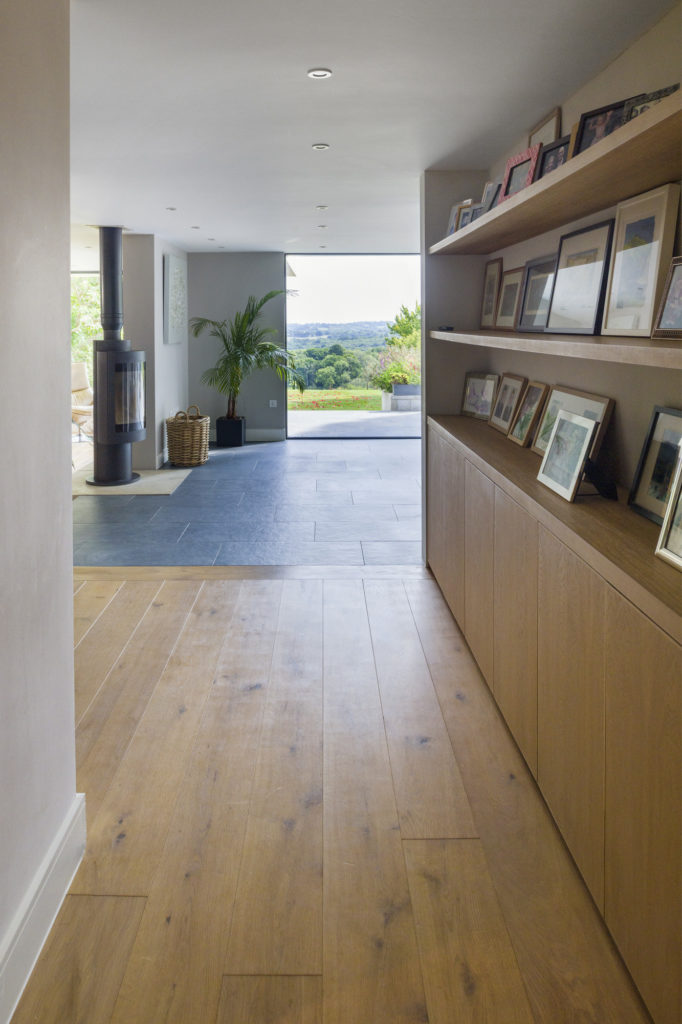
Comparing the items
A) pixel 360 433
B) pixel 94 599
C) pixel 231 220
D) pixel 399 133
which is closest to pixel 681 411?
pixel 399 133

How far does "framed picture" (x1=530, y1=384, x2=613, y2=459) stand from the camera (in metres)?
2.66

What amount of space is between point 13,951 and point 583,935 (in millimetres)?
1169

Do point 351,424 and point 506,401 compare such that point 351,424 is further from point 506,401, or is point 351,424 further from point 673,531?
point 673,531

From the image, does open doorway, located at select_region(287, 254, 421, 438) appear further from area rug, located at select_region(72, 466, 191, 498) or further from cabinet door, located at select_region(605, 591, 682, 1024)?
cabinet door, located at select_region(605, 591, 682, 1024)

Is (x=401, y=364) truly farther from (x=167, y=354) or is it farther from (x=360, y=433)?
(x=167, y=354)

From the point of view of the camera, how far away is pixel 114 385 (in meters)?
7.54

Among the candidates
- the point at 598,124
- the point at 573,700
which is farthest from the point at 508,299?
the point at 573,700

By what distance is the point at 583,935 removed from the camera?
1.86 metres

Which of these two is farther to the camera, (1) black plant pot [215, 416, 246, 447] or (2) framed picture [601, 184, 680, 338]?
(1) black plant pot [215, 416, 246, 447]

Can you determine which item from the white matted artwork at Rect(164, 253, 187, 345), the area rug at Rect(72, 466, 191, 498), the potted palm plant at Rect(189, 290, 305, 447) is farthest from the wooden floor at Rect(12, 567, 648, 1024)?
the potted palm plant at Rect(189, 290, 305, 447)

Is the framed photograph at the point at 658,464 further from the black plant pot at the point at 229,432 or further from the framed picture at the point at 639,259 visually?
the black plant pot at the point at 229,432

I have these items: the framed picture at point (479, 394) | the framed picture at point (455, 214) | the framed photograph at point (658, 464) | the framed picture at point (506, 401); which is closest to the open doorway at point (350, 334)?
the framed picture at point (455, 214)

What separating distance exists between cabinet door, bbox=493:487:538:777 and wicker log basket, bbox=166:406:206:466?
6.24 metres

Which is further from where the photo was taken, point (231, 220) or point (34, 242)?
point (231, 220)
